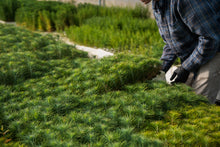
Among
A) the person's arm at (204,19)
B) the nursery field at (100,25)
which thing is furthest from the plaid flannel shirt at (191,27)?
the nursery field at (100,25)

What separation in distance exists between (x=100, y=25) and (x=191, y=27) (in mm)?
4928

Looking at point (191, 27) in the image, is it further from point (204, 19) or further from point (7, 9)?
point (7, 9)

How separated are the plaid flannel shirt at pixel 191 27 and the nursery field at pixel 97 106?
36cm

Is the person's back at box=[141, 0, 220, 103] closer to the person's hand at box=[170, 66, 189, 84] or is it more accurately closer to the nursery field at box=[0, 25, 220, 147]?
the person's hand at box=[170, 66, 189, 84]

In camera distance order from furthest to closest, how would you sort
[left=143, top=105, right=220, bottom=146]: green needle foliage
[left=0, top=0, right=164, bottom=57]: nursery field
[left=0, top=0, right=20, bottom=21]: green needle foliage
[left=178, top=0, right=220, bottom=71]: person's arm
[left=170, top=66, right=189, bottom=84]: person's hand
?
[left=0, top=0, right=20, bottom=21]: green needle foliage → [left=0, top=0, right=164, bottom=57]: nursery field → [left=170, top=66, right=189, bottom=84]: person's hand → [left=178, top=0, right=220, bottom=71]: person's arm → [left=143, top=105, right=220, bottom=146]: green needle foliage

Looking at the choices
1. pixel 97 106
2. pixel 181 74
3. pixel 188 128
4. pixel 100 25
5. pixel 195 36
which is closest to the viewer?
pixel 188 128

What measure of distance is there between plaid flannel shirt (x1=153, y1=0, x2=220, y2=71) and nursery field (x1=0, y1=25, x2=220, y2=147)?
1.18ft

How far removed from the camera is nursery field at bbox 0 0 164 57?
18.1ft

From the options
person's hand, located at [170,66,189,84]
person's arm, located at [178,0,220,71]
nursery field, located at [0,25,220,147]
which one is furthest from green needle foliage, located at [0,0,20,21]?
person's arm, located at [178,0,220,71]

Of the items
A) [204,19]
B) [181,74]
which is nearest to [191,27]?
[204,19]

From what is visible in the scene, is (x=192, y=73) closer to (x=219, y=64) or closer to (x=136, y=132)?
(x=219, y=64)

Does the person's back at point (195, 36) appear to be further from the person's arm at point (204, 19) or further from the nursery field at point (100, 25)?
the nursery field at point (100, 25)

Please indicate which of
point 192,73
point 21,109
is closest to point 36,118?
point 21,109

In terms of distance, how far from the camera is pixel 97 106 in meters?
2.09
